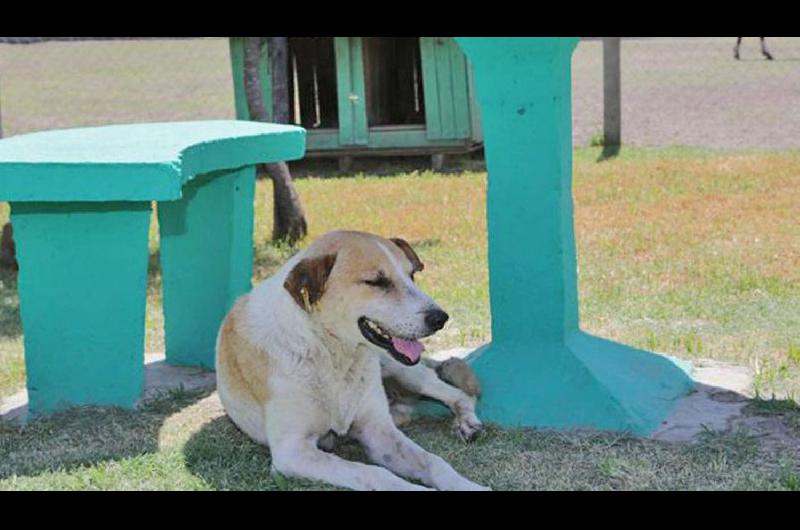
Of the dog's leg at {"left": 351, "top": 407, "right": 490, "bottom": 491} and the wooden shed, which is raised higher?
the wooden shed

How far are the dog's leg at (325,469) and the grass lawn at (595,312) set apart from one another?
0.06 m

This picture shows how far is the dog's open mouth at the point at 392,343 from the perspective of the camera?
4.39 metres

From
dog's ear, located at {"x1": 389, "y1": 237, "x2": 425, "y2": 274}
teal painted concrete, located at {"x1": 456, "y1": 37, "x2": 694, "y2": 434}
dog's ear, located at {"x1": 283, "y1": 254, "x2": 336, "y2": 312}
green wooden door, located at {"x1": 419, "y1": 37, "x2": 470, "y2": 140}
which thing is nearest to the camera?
dog's ear, located at {"x1": 283, "y1": 254, "x2": 336, "y2": 312}

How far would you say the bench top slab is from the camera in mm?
4770

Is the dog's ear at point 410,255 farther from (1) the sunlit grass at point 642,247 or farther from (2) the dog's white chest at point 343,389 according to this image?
(1) the sunlit grass at point 642,247

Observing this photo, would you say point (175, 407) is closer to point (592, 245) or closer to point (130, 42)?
point (592, 245)

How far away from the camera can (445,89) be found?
13211mm

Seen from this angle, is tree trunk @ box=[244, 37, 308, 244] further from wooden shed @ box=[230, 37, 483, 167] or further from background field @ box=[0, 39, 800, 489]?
wooden shed @ box=[230, 37, 483, 167]

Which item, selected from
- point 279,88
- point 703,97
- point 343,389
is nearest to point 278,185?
point 279,88

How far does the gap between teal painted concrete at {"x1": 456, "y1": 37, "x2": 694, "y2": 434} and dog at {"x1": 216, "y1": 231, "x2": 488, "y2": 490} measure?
0.40 m

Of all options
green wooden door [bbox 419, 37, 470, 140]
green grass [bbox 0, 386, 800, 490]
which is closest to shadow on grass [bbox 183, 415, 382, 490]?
green grass [bbox 0, 386, 800, 490]

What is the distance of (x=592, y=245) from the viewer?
8.99 m

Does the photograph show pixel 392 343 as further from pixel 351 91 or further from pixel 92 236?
pixel 351 91

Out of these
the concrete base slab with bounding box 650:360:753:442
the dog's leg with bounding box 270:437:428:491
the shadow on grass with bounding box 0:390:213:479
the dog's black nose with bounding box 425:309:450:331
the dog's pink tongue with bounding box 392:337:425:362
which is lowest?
the concrete base slab with bounding box 650:360:753:442
